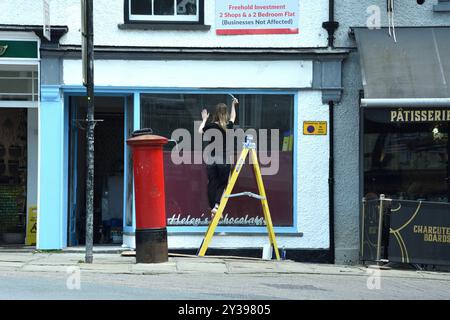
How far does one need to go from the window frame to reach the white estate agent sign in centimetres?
29

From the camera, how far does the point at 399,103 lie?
12.9m

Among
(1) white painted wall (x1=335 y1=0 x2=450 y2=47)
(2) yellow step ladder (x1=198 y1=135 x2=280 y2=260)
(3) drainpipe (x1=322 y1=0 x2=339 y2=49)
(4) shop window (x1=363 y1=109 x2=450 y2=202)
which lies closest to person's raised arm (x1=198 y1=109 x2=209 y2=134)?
(2) yellow step ladder (x1=198 y1=135 x2=280 y2=260)

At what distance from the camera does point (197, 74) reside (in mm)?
13641

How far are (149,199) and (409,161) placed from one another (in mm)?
4972

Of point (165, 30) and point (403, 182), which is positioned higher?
point (165, 30)

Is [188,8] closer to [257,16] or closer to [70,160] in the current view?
[257,16]

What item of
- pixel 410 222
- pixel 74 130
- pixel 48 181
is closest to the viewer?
pixel 410 222

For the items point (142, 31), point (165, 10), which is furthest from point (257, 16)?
point (142, 31)

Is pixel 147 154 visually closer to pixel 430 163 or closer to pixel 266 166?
pixel 266 166

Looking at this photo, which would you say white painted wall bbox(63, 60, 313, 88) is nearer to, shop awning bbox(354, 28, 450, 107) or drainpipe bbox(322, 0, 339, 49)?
drainpipe bbox(322, 0, 339, 49)

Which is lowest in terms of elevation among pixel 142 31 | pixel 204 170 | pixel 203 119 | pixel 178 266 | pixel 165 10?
pixel 178 266
